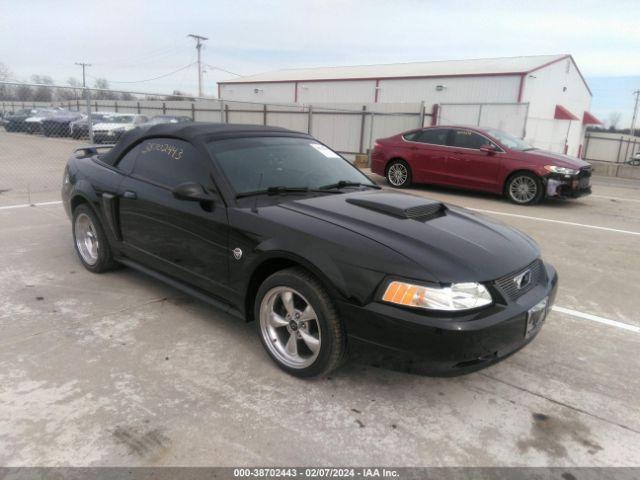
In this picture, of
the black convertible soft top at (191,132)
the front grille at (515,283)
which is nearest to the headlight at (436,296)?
the front grille at (515,283)

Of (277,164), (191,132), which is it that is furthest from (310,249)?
(191,132)

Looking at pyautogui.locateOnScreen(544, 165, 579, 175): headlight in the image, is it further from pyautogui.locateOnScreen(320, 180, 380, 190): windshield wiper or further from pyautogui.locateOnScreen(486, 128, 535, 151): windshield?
pyautogui.locateOnScreen(320, 180, 380, 190): windshield wiper

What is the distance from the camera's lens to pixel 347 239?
259cm

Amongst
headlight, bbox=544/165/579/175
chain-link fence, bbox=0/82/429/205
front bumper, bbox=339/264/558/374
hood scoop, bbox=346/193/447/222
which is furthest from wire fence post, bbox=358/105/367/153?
front bumper, bbox=339/264/558/374

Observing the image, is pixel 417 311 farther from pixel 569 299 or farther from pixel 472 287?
pixel 569 299

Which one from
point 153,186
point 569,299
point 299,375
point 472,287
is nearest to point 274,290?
point 299,375

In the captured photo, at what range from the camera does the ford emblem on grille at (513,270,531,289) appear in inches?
105

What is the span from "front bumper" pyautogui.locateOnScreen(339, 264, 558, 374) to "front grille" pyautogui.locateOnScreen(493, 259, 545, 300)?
7 cm

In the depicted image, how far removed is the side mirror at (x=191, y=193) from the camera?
10.1 ft

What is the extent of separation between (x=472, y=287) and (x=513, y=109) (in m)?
15.8

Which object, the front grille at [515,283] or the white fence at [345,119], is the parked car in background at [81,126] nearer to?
the white fence at [345,119]

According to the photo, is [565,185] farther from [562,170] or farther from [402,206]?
[402,206]

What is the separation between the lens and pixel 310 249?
262 cm

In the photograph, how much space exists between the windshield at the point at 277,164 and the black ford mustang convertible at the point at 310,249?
0.04ft
